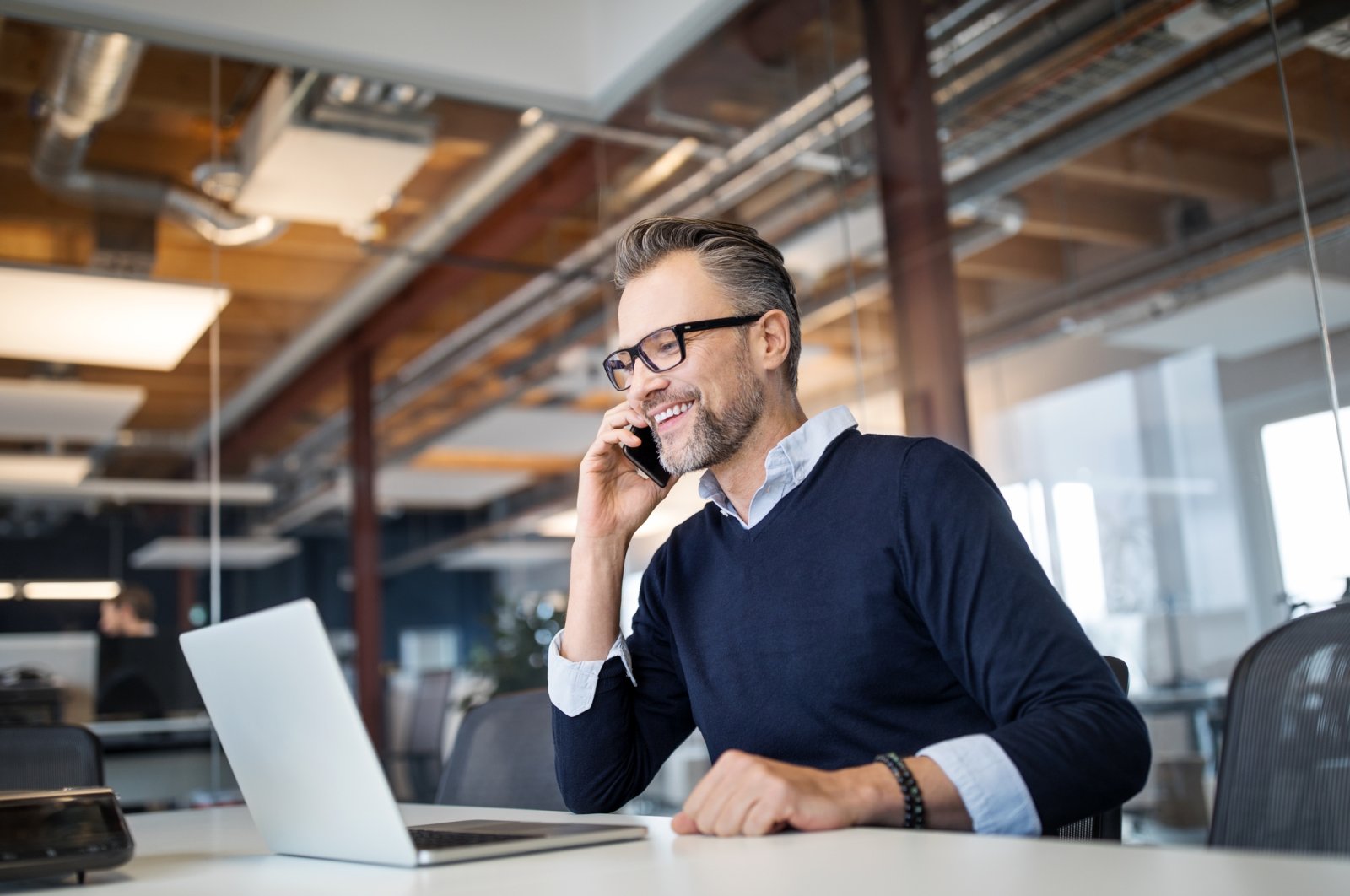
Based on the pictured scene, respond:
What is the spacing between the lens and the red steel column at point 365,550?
466cm

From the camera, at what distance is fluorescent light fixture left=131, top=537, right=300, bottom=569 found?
426 centimetres

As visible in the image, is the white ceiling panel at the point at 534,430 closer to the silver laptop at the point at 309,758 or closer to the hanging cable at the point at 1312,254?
the hanging cable at the point at 1312,254

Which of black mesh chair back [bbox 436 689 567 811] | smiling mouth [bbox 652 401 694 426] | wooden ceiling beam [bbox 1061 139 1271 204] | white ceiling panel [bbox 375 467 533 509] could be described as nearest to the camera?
smiling mouth [bbox 652 401 694 426]

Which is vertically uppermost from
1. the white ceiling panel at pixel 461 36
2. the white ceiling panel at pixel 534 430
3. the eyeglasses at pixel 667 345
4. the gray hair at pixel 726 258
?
the white ceiling panel at pixel 461 36

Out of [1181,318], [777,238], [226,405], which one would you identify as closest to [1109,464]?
[1181,318]

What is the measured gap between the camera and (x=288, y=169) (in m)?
4.63

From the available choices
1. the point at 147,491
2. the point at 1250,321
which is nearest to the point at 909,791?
the point at 1250,321

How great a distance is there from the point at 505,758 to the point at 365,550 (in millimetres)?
2703

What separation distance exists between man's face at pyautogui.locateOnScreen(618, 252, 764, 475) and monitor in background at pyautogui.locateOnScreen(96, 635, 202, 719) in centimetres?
290

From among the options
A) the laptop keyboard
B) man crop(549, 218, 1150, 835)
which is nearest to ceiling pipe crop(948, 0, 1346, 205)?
man crop(549, 218, 1150, 835)

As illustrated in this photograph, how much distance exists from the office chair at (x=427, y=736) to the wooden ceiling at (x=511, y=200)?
932 mm

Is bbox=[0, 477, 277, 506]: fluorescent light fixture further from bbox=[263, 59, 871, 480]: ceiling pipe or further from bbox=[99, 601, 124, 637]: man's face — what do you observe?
bbox=[99, 601, 124, 637]: man's face

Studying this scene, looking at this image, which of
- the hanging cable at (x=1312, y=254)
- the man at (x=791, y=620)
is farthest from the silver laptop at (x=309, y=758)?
the hanging cable at (x=1312, y=254)

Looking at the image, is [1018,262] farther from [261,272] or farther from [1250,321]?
[261,272]
